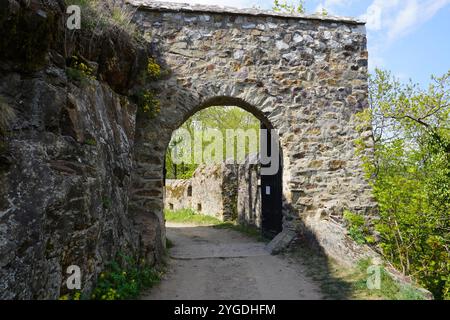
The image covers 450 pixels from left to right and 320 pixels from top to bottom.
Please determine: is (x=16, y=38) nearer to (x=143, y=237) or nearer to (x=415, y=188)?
(x=143, y=237)

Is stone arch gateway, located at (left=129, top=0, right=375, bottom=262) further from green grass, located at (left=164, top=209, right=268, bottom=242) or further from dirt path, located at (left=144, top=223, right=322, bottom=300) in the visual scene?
green grass, located at (left=164, top=209, right=268, bottom=242)

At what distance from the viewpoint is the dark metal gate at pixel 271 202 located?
7238 millimetres

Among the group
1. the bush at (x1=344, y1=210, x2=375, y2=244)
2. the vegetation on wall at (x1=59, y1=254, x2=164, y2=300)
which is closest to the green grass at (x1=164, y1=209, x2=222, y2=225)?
the bush at (x1=344, y1=210, x2=375, y2=244)

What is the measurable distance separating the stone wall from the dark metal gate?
347 cm

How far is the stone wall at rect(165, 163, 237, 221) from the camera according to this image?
11523 millimetres

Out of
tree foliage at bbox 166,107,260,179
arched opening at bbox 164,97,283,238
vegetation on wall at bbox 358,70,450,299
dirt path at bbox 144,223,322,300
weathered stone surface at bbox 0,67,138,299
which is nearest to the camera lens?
weathered stone surface at bbox 0,67,138,299

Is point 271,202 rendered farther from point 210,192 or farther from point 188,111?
point 210,192

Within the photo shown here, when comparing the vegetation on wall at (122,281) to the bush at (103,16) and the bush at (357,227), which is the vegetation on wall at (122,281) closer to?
the bush at (103,16)

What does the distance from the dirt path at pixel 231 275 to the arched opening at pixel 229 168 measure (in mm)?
1536

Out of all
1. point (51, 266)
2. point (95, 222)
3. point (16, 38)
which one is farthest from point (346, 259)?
point (16, 38)

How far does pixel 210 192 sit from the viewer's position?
12656 millimetres

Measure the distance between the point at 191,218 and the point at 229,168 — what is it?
9.07ft

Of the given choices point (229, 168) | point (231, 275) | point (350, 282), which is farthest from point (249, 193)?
point (350, 282)
